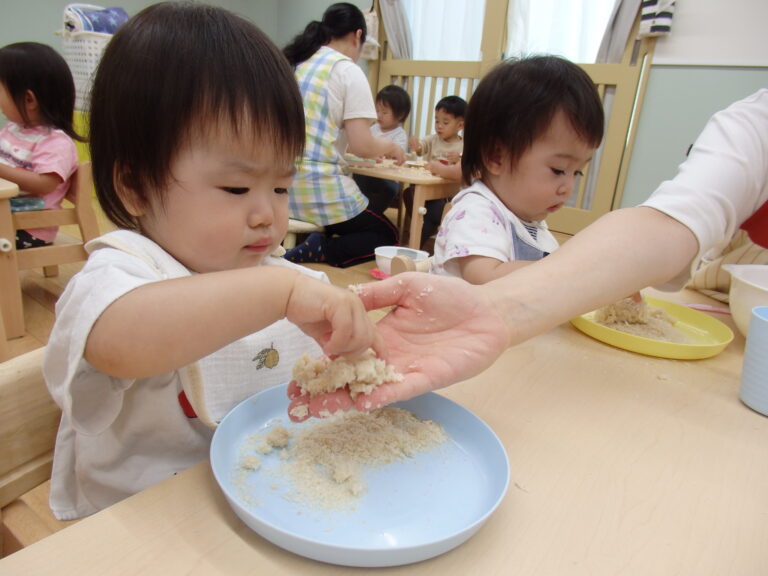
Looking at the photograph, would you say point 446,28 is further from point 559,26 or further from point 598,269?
point 598,269

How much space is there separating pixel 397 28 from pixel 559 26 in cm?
179

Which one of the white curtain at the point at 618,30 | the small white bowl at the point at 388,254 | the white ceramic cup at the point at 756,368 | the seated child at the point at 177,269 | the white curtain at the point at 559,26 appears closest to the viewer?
the seated child at the point at 177,269

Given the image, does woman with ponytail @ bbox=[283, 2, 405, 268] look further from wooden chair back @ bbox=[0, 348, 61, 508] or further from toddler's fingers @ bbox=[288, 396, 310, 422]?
toddler's fingers @ bbox=[288, 396, 310, 422]

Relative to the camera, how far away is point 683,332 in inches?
43.6

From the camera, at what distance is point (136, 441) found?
2.53ft

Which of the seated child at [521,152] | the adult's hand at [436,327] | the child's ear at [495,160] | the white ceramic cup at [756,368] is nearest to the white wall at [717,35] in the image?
the seated child at [521,152]

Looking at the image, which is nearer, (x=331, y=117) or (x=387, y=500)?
(x=387, y=500)

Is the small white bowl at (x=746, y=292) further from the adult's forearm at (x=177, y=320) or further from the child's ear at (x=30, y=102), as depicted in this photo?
the child's ear at (x=30, y=102)

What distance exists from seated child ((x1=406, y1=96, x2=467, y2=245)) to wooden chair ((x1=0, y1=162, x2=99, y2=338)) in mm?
2393

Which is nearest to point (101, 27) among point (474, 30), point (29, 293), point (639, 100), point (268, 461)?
point (29, 293)

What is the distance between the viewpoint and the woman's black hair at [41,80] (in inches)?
Answer: 98.0

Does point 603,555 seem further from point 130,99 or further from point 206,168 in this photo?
point 130,99

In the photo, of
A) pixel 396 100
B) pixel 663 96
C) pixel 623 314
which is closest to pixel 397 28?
pixel 396 100

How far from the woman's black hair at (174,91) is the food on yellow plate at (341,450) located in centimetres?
39
